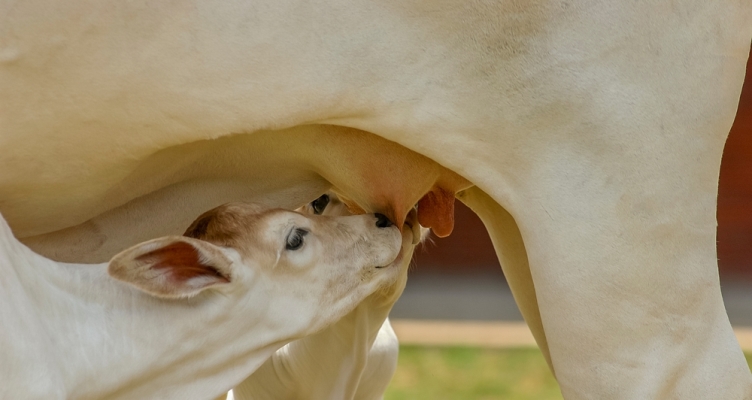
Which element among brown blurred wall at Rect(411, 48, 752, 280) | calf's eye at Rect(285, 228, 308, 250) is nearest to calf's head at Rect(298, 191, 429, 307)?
calf's eye at Rect(285, 228, 308, 250)

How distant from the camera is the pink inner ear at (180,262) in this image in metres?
1.60

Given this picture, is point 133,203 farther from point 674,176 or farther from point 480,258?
point 480,258

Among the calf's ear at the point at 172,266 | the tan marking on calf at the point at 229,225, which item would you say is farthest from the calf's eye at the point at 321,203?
the calf's ear at the point at 172,266

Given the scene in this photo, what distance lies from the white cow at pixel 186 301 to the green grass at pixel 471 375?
187cm

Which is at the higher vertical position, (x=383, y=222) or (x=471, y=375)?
(x=383, y=222)

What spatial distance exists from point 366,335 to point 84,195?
→ 2.94 feet

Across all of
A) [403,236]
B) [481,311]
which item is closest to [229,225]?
[403,236]

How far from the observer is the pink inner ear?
160cm

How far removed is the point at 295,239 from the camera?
185cm

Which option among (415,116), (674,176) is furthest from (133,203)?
(674,176)

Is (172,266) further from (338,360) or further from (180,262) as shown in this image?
(338,360)

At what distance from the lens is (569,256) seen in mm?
1653

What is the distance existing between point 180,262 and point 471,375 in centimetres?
249

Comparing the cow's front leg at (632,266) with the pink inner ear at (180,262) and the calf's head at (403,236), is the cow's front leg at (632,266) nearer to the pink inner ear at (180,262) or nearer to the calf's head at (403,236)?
the calf's head at (403,236)
